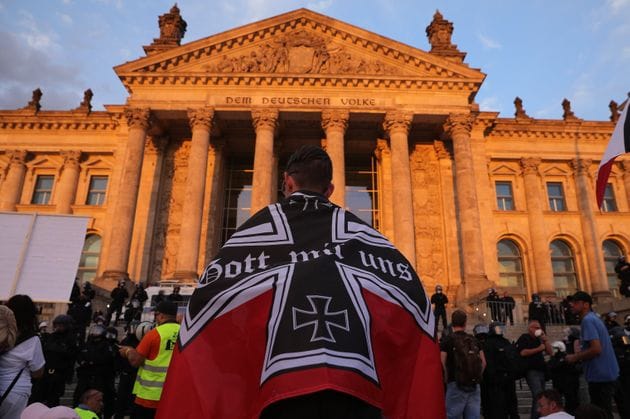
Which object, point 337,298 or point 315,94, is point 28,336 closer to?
point 337,298

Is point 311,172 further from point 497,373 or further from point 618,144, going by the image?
point 618,144

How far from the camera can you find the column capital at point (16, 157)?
1173 inches

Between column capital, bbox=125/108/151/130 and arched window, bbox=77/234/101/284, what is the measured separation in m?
8.49

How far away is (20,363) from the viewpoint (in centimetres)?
380

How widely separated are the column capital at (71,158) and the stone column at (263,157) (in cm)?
1317

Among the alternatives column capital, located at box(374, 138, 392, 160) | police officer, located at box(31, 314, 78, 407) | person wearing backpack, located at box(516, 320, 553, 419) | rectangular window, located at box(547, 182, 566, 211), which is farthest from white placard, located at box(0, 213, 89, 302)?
rectangular window, located at box(547, 182, 566, 211)

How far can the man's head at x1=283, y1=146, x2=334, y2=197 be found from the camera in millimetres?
2125

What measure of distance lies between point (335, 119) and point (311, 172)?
2269cm

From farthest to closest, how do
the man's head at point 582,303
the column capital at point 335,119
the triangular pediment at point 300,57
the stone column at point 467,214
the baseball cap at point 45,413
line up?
the triangular pediment at point 300,57
the column capital at point 335,119
the stone column at point 467,214
the man's head at point 582,303
the baseball cap at point 45,413

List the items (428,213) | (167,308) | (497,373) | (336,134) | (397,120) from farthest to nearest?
(428,213) < (397,120) < (336,134) < (497,373) < (167,308)

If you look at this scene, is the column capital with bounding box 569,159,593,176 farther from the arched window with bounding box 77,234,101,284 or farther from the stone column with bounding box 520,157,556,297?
the arched window with bounding box 77,234,101,284

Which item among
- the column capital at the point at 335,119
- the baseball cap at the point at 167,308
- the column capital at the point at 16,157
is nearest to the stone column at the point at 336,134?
the column capital at the point at 335,119

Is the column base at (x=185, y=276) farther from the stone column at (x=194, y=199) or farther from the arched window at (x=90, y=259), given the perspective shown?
the arched window at (x=90, y=259)

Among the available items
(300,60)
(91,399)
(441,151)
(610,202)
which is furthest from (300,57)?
(91,399)
